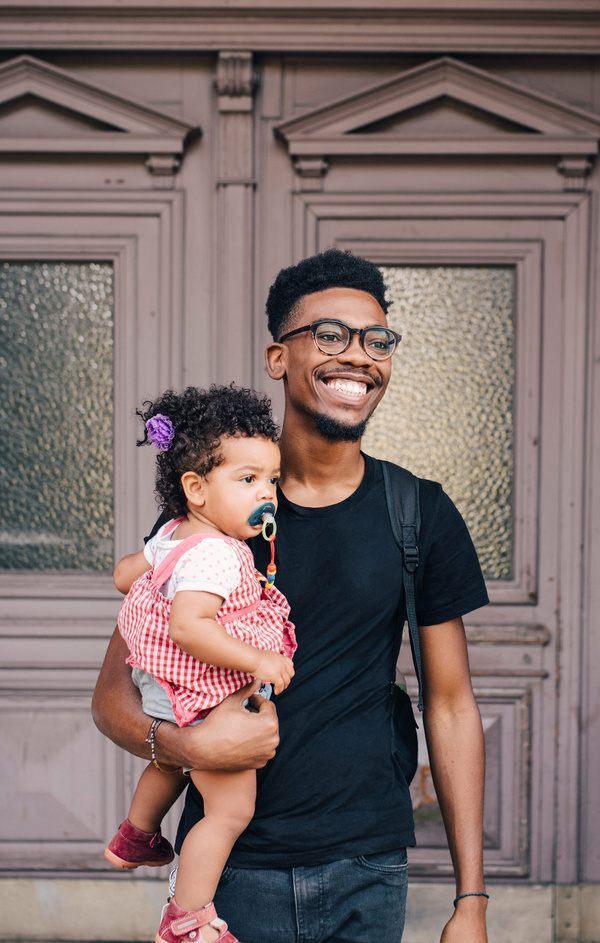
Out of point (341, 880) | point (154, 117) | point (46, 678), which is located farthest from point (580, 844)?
point (154, 117)

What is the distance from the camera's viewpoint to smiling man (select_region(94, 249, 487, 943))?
1.55 metres

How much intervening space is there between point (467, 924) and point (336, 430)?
112 centimetres

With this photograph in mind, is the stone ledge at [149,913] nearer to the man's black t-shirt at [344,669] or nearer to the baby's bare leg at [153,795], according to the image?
the baby's bare leg at [153,795]

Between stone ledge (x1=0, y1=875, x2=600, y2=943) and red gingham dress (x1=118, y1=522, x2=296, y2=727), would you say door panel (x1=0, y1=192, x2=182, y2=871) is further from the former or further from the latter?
red gingham dress (x1=118, y1=522, x2=296, y2=727)

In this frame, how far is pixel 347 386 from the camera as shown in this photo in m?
1.79

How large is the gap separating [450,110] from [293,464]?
2243 mm

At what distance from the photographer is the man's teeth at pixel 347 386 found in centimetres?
179

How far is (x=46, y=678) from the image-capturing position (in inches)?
131

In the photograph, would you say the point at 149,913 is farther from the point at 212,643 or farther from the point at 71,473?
the point at 212,643

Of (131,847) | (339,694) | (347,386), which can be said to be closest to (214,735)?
(339,694)

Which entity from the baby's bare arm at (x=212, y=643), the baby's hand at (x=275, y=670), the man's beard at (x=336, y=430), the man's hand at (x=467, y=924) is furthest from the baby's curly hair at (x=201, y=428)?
the man's hand at (x=467, y=924)

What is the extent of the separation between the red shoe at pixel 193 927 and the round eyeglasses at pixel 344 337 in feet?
4.01

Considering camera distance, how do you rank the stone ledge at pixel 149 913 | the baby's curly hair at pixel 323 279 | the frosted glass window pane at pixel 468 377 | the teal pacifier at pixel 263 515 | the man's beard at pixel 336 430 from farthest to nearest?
the frosted glass window pane at pixel 468 377
the stone ledge at pixel 149 913
the baby's curly hair at pixel 323 279
the man's beard at pixel 336 430
the teal pacifier at pixel 263 515

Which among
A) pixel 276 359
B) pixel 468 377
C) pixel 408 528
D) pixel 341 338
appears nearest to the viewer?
pixel 408 528
